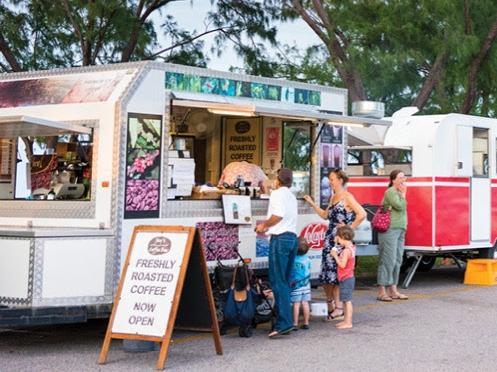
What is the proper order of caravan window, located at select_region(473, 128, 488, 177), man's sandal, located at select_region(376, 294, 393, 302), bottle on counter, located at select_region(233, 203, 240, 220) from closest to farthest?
bottle on counter, located at select_region(233, 203, 240, 220)
man's sandal, located at select_region(376, 294, 393, 302)
caravan window, located at select_region(473, 128, 488, 177)

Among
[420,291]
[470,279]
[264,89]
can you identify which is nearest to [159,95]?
[264,89]

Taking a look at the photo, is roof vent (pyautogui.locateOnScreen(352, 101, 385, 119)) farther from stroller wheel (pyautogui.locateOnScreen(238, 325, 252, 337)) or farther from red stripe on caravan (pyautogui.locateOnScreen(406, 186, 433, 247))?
stroller wheel (pyautogui.locateOnScreen(238, 325, 252, 337))

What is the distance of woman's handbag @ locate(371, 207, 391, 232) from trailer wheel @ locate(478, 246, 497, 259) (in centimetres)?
302

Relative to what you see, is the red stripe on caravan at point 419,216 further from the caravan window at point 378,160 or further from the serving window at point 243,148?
the serving window at point 243,148

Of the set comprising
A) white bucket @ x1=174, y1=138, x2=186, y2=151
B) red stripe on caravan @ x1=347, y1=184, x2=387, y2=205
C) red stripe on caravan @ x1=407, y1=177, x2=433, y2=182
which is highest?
white bucket @ x1=174, y1=138, x2=186, y2=151

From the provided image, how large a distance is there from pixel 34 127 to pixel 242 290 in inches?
99.5

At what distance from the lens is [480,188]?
13.5 meters

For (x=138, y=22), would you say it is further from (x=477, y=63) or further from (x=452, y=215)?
(x=452, y=215)

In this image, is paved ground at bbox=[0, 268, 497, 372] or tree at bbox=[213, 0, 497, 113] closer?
paved ground at bbox=[0, 268, 497, 372]

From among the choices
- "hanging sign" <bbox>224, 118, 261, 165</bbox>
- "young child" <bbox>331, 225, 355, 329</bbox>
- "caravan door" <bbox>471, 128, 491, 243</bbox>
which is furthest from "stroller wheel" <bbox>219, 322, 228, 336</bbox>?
"caravan door" <bbox>471, 128, 491, 243</bbox>

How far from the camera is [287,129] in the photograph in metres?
11.1

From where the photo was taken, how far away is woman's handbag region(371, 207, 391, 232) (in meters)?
11.6

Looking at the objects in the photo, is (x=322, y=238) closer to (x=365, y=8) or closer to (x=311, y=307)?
(x=311, y=307)

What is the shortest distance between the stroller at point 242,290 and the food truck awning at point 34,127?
195 cm
